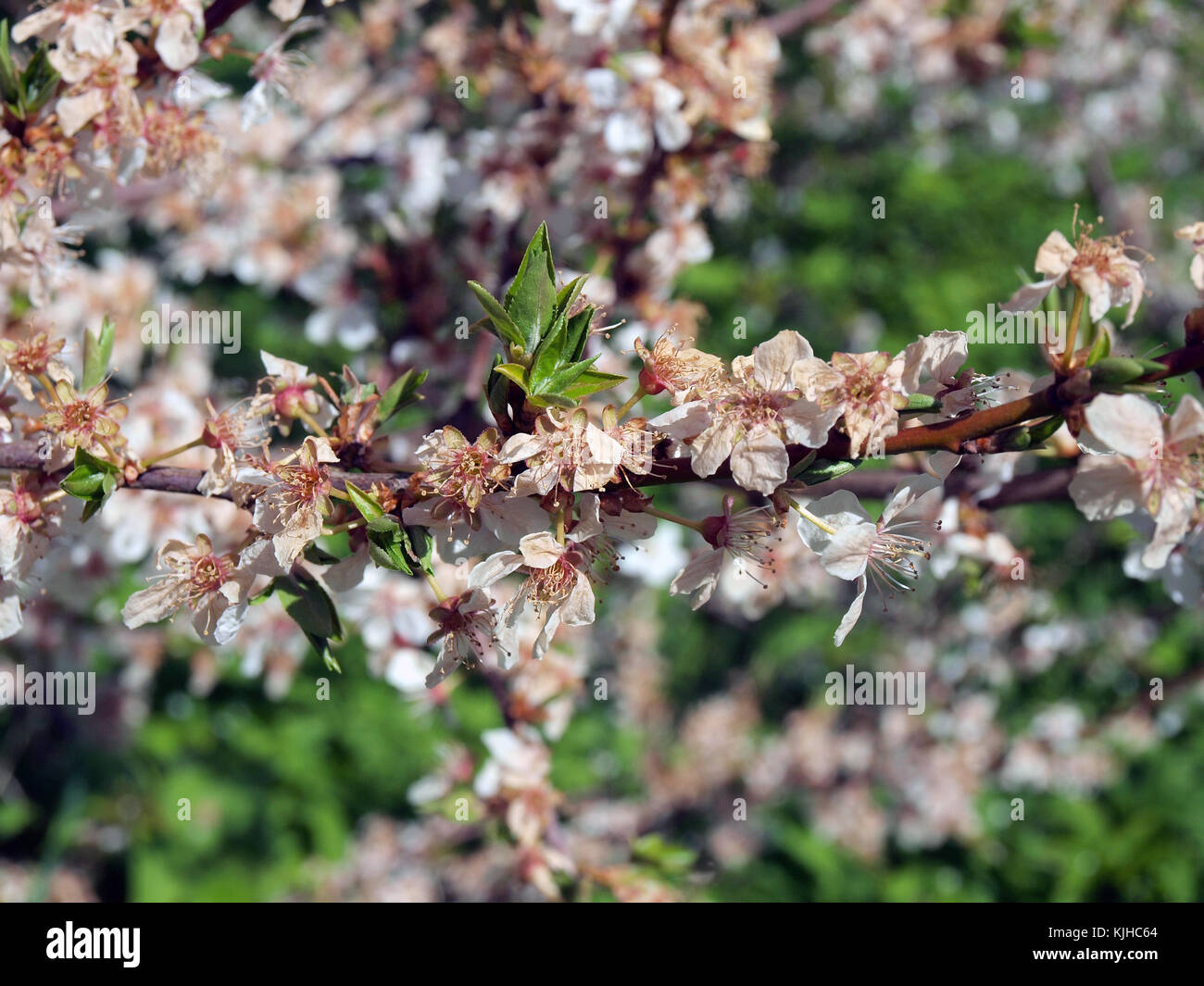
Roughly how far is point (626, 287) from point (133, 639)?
7.03 ft

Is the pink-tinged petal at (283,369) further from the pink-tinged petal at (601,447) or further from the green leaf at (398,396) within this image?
the pink-tinged petal at (601,447)

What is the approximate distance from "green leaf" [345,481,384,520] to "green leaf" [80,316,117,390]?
44 centimetres

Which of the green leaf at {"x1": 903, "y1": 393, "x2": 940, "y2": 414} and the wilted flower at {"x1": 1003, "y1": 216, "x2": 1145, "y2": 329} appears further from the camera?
the wilted flower at {"x1": 1003, "y1": 216, "x2": 1145, "y2": 329}

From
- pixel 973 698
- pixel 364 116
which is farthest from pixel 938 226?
pixel 364 116

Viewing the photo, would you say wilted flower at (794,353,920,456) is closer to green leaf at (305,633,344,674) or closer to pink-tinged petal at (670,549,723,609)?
pink-tinged petal at (670,549,723,609)

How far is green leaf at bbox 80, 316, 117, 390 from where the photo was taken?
1.14 metres

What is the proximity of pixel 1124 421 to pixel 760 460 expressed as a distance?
1.11 ft

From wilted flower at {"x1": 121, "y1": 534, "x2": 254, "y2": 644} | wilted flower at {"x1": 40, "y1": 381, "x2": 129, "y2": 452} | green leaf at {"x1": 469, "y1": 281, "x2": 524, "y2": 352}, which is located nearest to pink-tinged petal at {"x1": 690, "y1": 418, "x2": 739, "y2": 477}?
green leaf at {"x1": 469, "y1": 281, "x2": 524, "y2": 352}

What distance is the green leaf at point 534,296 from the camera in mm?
933

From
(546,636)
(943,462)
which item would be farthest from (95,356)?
(943,462)

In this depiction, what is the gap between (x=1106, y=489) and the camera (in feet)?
3.10

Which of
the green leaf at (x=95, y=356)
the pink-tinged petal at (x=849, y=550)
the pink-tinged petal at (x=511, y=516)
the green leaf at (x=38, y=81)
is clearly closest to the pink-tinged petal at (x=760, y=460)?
the pink-tinged petal at (x=849, y=550)

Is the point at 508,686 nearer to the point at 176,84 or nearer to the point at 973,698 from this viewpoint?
the point at 176,84

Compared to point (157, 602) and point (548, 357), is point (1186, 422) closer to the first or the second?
point (548, 357)
